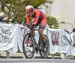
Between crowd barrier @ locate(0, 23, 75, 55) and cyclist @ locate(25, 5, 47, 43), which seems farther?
crowd barrier @ locate(0, 23, 75, 55)

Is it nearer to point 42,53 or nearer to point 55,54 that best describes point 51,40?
point 55,54

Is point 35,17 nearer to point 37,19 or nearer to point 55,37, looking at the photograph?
point 37,19

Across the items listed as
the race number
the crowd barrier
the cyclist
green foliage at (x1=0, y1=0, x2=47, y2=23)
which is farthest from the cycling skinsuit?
green foliage at (x1=0, y1=0, x2=47, y2=23)

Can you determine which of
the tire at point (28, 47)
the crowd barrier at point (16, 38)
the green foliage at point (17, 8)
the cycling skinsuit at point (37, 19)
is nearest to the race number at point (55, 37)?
the crowd barrier at point (16, 38)

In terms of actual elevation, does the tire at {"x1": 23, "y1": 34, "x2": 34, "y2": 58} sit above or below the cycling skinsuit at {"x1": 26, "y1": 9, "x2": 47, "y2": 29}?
below

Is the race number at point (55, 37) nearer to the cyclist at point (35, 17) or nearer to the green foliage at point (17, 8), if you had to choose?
the cyclist at point (35, 17)

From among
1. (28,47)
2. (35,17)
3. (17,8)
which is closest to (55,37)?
(28,47)

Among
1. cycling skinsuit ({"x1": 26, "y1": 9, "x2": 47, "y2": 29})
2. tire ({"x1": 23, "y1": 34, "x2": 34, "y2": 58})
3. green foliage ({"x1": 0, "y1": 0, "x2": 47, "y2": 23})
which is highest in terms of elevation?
green foliage ({"x1": 0, "y1": 0, "x2": 47, "y2": 23})

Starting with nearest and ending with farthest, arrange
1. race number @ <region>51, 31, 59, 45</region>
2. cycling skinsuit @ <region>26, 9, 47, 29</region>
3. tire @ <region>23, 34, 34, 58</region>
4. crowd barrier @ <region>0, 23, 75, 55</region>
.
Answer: cycling skinsuit @ <region>26, 9, 47, 29</region> → tire @ <region>23, 34, 34, 58</region> → crowd barrier @ <region>0, 23, 75, 55</region> → race number @ <region>51, 31, 59, 45</region>

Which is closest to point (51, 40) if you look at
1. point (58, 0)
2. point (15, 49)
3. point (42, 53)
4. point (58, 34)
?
point (58, 34)

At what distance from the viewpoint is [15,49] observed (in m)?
14.2

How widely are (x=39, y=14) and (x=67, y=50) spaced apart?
430cm

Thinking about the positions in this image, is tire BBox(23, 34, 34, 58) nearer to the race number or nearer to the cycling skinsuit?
the cycling skinsuit

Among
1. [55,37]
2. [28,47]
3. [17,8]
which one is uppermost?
[17,8]
